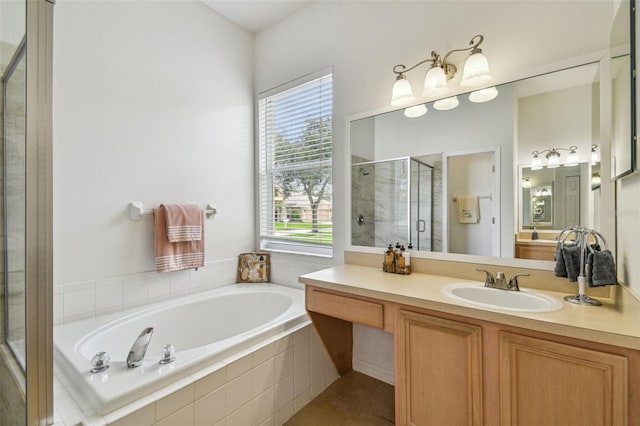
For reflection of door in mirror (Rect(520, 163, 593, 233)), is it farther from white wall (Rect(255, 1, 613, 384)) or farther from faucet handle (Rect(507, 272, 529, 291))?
white wall (Rect(255, 1, 613, 384))

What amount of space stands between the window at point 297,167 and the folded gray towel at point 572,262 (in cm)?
144

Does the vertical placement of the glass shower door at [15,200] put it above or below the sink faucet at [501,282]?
above

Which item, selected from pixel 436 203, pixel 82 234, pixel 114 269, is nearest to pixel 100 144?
pixel 82 234

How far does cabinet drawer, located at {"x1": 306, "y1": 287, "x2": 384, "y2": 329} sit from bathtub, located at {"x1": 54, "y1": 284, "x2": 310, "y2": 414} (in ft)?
0.66

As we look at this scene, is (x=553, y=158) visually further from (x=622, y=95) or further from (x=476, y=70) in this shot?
(x=476, y=70)

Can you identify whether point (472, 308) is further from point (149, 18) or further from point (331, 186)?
point (149, 18)

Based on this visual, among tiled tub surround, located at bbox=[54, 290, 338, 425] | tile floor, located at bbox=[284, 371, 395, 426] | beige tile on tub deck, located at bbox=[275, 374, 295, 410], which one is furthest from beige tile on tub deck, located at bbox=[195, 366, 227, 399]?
tile floor, located at bbox=[284, 371, 395, 426]

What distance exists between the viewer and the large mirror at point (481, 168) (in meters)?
1.39

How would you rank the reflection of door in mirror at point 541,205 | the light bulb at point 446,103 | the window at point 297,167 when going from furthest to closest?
the window at point 297,167, the light bulb at point 446,103, the reflection of door in mirror at point 541,205

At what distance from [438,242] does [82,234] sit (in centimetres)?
221

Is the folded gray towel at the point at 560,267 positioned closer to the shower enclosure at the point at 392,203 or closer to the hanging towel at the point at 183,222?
the shower enclosure at the point at 392,203

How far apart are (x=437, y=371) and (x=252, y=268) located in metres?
1.81

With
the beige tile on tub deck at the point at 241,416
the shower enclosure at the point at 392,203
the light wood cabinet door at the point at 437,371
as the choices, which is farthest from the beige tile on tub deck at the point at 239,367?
the shower enclosure at the point at 392,203

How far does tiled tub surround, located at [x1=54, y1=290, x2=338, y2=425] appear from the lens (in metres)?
1.08
